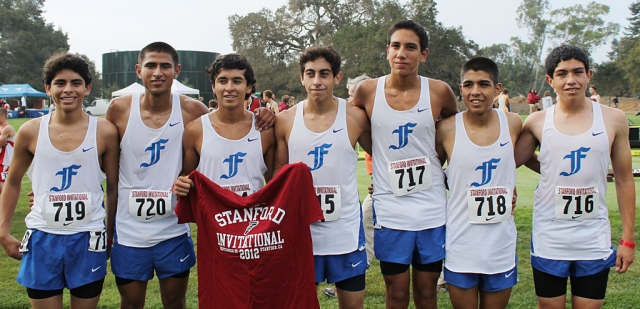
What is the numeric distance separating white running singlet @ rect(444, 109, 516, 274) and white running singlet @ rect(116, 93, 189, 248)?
6.61 feet

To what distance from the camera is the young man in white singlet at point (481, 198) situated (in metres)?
3.67

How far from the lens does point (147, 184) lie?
387 cm

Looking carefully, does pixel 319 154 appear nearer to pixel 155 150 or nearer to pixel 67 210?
pixel 155 150

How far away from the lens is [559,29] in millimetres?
75000

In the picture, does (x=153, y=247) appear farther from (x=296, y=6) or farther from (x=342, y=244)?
(x=296, y=6)

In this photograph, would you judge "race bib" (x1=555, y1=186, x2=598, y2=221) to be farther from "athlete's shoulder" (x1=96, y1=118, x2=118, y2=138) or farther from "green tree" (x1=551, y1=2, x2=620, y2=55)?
"green tree" (x1=551, y1=2, x2=620, y2=55)

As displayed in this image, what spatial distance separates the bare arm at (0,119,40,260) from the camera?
367 centimetres

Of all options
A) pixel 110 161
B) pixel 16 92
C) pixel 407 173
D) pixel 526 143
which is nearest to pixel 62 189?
pixel 110 161

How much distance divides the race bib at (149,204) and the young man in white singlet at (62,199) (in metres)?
0.22

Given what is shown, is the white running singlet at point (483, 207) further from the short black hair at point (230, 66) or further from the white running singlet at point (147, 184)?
the white running singlet at point (147, 184)

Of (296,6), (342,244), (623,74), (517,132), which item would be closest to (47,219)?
(342,244)

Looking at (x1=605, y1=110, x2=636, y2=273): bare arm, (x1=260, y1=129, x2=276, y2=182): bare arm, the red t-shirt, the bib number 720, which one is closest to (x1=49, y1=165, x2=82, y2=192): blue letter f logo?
the bib number 720

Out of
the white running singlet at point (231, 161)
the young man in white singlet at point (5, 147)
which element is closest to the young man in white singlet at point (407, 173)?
the white running singlet at point (231, 161)

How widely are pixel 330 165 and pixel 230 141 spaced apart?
28.8 inches
